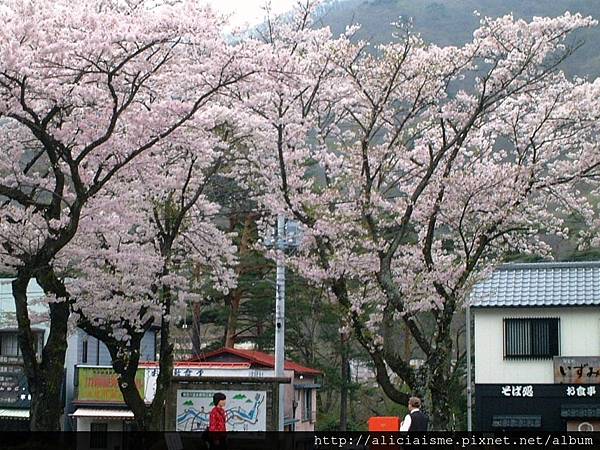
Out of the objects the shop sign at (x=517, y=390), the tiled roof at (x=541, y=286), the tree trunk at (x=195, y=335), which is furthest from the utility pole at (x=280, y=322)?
the tree trunk at (x=195, y=335)

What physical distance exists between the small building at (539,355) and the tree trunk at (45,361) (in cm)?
1344

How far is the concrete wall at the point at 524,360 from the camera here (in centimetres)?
2639

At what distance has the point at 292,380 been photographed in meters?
24.8

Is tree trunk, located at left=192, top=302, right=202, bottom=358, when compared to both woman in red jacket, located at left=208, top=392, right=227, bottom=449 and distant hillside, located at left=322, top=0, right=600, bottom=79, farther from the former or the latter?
distant hillside, located at left=322, top=0, right=600, bottom=79

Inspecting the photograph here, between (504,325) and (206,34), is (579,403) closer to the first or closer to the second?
(504,325)

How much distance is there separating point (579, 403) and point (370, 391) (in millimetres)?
17172

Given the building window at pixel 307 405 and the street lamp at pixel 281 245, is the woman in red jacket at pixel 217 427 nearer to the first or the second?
the street lamp at pixel 281 245

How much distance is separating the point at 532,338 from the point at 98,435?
14.5 metres

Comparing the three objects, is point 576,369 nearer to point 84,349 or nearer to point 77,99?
point 84,349

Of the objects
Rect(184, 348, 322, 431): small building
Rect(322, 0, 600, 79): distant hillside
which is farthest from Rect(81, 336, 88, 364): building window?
Rect(322, 0, 600, 79): distant hillside

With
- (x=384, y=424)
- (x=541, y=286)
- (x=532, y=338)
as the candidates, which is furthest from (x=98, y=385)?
(x=384, y=424)

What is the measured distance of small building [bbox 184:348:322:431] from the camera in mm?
26719

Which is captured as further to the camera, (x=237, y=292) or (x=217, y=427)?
(x=237, y=292)

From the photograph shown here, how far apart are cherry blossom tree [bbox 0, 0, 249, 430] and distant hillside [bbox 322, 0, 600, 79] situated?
42.3 meters
